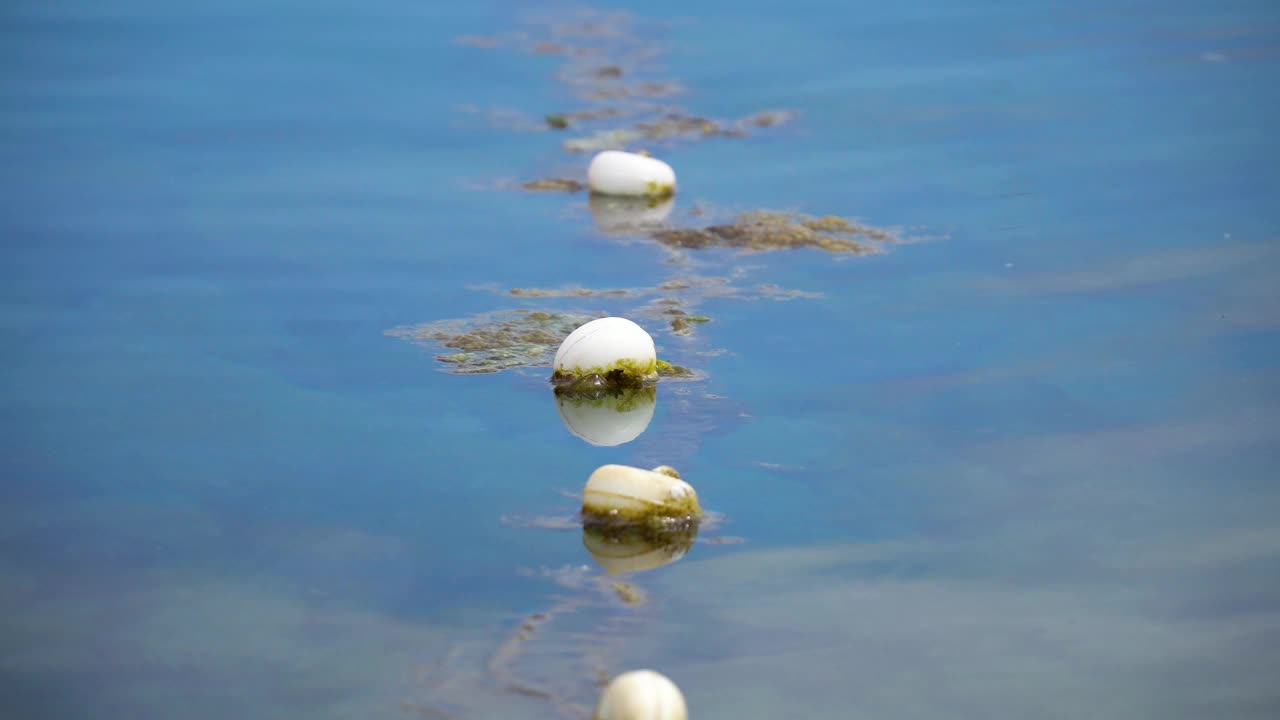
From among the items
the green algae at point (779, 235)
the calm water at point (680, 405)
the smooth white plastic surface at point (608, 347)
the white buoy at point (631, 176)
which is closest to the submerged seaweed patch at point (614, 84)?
the calm water at point (680, 405)

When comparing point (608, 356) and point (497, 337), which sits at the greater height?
point (497, 337)

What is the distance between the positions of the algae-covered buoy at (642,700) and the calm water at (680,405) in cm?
21

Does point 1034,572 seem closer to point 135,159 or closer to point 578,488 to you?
point 578,488

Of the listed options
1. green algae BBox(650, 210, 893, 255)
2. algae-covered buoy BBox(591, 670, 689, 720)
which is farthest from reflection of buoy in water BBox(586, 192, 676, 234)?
algae-covered buoy BBox(591, 670, 689, 720)

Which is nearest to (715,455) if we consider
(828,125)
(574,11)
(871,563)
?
(871,563)

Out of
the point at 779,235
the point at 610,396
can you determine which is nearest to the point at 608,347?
the point at 610,396

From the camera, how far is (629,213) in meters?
6.65

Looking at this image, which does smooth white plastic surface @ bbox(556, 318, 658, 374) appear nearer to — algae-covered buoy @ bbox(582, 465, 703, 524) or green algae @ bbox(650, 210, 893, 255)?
algae-covered buoy @ bbox(582, 465, 703, 524)

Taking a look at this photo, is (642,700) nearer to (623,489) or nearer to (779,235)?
(623,489)

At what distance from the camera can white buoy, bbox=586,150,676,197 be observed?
6738 mm

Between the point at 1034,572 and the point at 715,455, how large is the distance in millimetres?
962

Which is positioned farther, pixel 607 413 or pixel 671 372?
pixel 671 372

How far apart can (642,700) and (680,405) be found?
72.6 inches

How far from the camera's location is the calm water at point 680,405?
3.36 m
